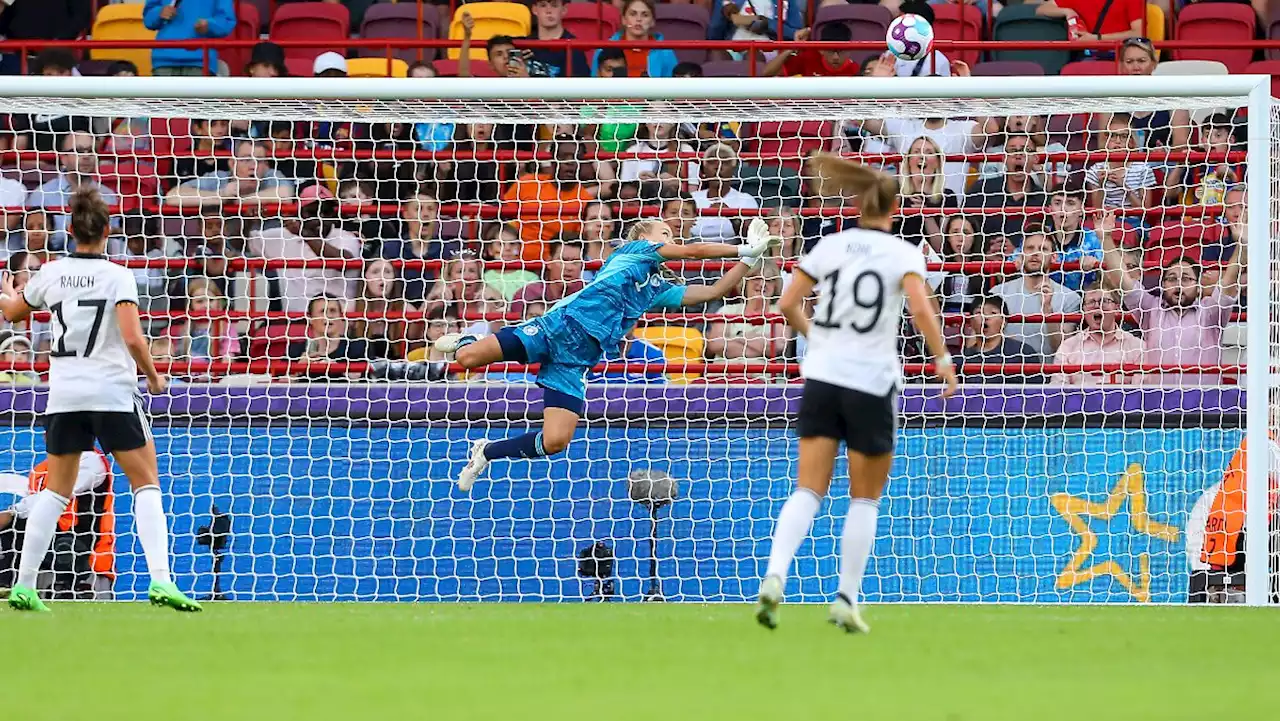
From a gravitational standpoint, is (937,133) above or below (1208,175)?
above

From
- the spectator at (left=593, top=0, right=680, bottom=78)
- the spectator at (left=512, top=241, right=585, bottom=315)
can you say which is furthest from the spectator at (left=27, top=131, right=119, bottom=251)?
the spectator at (left=593, top=0, right=680, bottom=78)

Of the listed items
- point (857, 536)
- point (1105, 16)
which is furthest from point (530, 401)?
point (1105, 16)

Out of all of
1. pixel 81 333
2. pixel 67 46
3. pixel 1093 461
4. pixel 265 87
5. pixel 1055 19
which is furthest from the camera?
pixel 1055 19

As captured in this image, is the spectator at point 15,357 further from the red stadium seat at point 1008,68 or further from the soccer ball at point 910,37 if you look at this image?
the red stadium seat at point 1008,68

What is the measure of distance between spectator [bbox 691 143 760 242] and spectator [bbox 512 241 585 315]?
870 mm

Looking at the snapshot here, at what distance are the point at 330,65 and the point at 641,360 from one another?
3.99 meters

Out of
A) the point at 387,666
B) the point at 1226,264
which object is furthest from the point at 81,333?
the point at 1226,264

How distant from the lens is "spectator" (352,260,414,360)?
11336mm

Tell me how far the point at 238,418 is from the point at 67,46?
3.91m

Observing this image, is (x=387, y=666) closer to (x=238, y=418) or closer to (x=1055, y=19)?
(x=238, y=418)

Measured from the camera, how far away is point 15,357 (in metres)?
11.9

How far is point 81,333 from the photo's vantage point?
7.91 m

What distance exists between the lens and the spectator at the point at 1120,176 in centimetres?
1157

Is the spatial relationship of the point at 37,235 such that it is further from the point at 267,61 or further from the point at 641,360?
the point at 641,360
